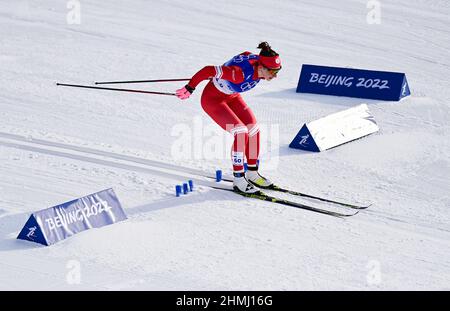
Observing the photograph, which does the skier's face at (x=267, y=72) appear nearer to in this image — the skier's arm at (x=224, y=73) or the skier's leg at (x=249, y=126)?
the skier's arm at (x=224, y=73)

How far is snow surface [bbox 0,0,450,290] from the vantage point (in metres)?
7.10

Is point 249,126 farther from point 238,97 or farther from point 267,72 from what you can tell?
point 267,72

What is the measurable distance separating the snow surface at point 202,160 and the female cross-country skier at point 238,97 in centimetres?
42

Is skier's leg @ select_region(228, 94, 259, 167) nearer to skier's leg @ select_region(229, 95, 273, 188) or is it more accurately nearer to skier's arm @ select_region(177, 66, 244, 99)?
skier's leg @ select_region(229, 95, 273, 188)

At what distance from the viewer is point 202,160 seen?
9781 mm

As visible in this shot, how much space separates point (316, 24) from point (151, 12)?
3503 millimetres

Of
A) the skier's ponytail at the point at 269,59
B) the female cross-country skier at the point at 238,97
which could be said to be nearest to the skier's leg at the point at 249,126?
the female cross-country skier at the point at 238,97

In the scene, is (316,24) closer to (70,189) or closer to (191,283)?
(70,189)

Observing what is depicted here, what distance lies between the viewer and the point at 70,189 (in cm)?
866

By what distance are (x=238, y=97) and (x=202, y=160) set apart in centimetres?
113

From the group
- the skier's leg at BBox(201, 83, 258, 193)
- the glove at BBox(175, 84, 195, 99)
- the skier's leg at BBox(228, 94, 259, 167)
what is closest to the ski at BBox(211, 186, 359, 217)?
the skier's leg at BBox(201, 83, 258, 193)

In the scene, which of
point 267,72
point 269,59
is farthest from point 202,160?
point 269,59

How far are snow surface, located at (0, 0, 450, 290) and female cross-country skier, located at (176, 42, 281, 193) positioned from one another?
16.5 inches
